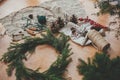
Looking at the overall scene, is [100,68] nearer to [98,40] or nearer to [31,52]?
[98,40]

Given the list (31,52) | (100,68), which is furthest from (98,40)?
A: (31,52)

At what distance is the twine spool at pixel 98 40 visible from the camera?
306cm

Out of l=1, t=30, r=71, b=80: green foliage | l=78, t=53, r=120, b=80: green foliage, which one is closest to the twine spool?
l=78, t=53, r=120, b=80: green foliage

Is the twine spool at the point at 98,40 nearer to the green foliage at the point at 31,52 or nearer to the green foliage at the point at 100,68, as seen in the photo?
the green foliage at the point at 100,68

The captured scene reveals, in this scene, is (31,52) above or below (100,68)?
above

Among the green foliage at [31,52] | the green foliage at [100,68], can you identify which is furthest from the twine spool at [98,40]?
the green foliage at [31,52]

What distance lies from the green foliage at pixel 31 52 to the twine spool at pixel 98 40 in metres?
0.35

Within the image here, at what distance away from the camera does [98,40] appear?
3096 millimetres

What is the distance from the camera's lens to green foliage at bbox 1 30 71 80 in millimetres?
2781

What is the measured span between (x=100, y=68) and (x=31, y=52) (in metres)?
0.99

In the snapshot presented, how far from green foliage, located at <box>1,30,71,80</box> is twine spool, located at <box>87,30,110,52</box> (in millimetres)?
349

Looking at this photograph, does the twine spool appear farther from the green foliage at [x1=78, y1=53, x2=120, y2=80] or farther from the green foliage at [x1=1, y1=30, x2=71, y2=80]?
the green foliage at [x1=1, y1=30, x2=71, y2=80]

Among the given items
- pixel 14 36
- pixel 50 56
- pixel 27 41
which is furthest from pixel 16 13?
pixel 50 56

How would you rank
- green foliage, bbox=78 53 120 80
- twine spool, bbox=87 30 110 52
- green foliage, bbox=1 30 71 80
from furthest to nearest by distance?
twine spool, bbox=87 30 110 52, green foliage, bbox=1 30 71 80, green foliage, bbox=78 53 120 80
